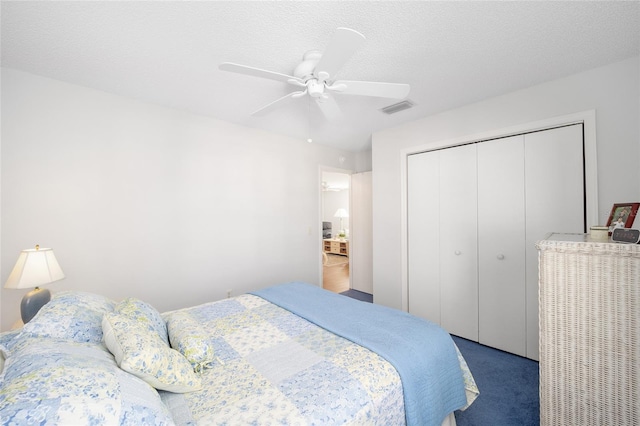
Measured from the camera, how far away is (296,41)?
1.64m

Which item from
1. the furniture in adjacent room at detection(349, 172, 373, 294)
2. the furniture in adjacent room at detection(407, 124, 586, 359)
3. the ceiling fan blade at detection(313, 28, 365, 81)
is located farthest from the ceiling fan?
the furniture in adjacent room at detection(349, 172, 373, 294)

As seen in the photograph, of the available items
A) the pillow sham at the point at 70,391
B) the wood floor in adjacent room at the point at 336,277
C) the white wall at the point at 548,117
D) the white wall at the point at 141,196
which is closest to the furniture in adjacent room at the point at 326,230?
the wood floor in adjacent room at the point at 336,277

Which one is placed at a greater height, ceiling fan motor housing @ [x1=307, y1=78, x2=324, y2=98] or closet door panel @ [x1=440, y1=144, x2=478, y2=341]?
ceiling fan motor housing @ [x1=307, y1=78, x2=324, y2=98]

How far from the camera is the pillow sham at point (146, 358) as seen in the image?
0.97 metres

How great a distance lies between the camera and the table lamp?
1.66m

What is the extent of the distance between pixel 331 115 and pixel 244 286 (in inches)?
92.4

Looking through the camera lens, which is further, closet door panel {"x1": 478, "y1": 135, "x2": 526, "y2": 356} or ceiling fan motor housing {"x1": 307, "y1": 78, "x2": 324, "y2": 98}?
closet door panel {"x1": 478, "y1": 135, "x2": 526, "y2": 356}

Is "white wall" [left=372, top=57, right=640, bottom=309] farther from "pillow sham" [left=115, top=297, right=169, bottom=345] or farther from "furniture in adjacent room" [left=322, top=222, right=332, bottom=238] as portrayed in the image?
"furniture in adjacent room" [left=322, top=222, right=332, bottom=238]

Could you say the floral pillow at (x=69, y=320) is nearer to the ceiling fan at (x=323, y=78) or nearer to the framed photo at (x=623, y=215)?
the ceiling fan at (x=323, y=78)

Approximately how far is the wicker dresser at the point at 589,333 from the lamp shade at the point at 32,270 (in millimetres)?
3035

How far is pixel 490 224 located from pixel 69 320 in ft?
10.8

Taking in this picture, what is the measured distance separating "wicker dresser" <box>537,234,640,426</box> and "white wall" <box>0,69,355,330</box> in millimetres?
A: 2912

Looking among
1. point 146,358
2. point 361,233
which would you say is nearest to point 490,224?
point 361,233

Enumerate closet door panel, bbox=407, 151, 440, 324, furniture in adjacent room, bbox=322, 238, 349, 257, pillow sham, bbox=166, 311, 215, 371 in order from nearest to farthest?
pillow sham, bbox=166, 311, 215, 371
closet door panel, bbox=407, 151, 440, 324
furniture in adjacent room, bbox=322, 238, 349, 257
